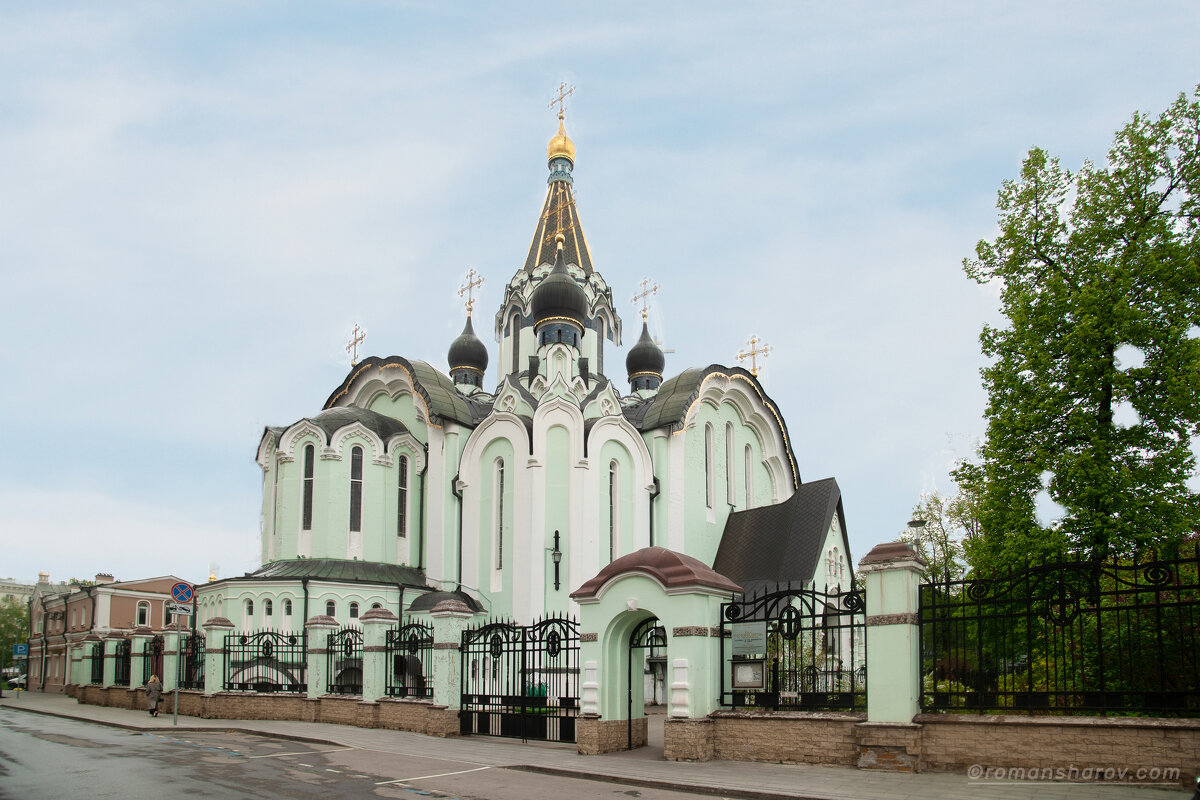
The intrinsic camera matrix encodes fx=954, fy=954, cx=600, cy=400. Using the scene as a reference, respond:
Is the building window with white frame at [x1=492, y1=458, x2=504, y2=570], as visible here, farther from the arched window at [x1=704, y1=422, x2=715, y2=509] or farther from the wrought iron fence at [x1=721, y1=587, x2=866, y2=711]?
the wrought iron fence at [x1=721, y1=587, x2=866, y2=711]

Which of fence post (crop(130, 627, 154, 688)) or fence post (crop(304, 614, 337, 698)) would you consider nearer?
fence post (crop(304, 614, 337, 698))

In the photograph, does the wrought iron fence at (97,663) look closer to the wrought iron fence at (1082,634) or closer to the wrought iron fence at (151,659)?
the wrought iron fence at (151,659)

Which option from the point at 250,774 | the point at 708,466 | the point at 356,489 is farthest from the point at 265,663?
the point at 708,466

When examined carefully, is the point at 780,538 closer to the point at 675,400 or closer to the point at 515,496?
the point at 675,400

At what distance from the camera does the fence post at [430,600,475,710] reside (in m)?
15.8

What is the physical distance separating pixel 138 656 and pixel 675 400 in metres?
15.7

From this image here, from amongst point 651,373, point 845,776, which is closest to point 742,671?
point 845,776

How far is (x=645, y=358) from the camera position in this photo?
122 feet

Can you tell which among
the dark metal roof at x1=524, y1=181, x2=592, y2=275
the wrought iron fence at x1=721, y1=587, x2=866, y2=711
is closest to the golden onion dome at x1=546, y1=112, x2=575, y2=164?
the dark metal roof at x1=524, y1=181, x2=592, y2=275

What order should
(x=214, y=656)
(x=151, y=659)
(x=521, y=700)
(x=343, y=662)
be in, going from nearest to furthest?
(x=521, y=700)
(x=343, y=662)
(x=214, y=656)
(x=151, y=659)

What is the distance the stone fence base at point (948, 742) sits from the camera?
366 inches

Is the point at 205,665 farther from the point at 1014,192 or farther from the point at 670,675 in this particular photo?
the point at 1014,192

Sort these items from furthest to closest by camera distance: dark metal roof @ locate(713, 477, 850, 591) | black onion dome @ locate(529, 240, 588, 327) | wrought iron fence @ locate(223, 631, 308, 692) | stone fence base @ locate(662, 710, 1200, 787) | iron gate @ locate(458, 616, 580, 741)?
black onion dome @ locate(529, 240, 588, 327) → dark metal roof @ locate(713, 477, 850, 591) → wrought iron fence @ locate(223, 631, 308, 692) → iron gate @ locate(458, 616, 580, 741) → stone fence base @ locate(662, 710, 1200, 787)

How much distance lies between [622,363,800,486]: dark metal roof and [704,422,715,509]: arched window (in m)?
1.48
